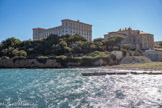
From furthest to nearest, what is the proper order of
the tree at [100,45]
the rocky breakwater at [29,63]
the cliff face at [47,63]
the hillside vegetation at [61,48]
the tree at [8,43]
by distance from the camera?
the tree at [8,43]
the tree at [100,45]
the hillside vegetation at [61,48]
the rocky breakwater at [29,63]
the cliff face at [47,63]

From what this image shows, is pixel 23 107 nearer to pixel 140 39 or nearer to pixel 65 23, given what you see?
pixel 65 23

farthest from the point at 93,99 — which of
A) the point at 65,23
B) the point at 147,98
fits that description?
the point at 65,23

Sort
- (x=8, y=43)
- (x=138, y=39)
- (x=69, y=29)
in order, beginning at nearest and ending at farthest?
(x=8, y=43), (x=138, y=39), (x=69, y=29)

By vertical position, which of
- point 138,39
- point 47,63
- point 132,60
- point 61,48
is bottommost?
point 47,63

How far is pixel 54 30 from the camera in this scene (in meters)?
A: 80.7

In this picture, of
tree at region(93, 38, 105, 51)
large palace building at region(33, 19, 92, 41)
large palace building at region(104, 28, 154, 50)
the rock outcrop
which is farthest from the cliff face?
large palace building at region(104, 28, 154, 50)

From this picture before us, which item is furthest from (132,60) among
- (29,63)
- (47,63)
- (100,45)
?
(29,63)

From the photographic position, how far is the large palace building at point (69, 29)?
2960 inches

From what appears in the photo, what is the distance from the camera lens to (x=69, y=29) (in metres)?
76.0

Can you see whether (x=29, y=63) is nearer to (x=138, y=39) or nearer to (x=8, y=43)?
(x=8, y=43)

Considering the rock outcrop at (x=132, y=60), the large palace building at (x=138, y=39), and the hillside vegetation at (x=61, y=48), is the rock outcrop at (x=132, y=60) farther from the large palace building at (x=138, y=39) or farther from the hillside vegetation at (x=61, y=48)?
the large palace building at (x=138, y=39)

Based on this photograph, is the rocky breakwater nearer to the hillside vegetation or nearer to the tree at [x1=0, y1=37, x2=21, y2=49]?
the hillside vegetation

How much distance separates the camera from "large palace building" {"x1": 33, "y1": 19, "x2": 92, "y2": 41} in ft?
247

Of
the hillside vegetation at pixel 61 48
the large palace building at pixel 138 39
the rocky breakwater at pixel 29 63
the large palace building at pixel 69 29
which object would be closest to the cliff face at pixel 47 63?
the rocky breakwater at pixel 29 63
